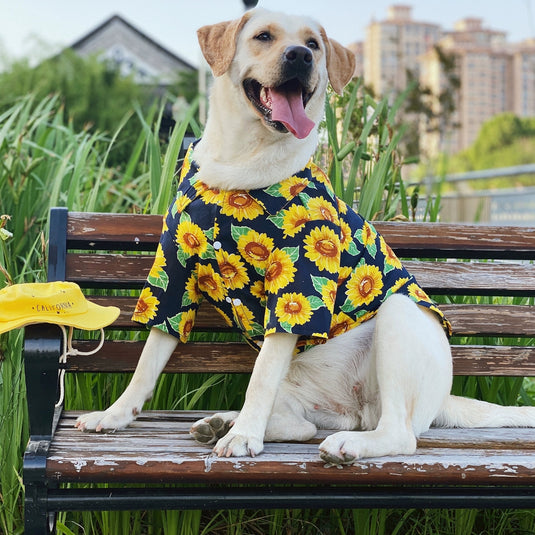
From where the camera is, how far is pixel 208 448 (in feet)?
6.15

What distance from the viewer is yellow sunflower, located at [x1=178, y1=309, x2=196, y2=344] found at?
2186mm

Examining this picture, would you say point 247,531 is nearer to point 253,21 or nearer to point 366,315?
point 366,315

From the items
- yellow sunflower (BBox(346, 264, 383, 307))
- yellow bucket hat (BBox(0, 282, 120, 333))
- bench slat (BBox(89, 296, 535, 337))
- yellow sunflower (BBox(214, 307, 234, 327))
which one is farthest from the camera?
bench slat (BBox(89, 296, 535, 337))

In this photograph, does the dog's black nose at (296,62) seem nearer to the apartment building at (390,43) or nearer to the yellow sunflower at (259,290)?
the yellow sunflower at (259,290)

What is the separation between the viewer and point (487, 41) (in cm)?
5350

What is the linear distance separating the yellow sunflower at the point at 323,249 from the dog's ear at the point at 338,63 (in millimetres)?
480

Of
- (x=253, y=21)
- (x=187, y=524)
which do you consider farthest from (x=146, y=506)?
(x=253, y=21)

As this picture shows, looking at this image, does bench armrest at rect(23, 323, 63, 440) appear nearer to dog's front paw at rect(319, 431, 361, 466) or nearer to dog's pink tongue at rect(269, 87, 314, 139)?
dog's front paw at rect(319, 431, 361, 466)

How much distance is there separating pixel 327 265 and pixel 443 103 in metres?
19.3

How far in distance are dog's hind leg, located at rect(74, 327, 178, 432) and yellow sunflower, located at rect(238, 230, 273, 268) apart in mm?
389

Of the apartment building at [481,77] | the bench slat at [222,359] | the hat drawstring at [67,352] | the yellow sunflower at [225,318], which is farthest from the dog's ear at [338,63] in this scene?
the apartment building at [481,77]

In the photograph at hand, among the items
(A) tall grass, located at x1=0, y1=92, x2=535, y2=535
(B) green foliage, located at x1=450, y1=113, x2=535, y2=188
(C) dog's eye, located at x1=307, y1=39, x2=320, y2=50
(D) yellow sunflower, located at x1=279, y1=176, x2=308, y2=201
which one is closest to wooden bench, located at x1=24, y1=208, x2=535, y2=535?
(A) tall grass, located at x1=0, y1=92, x2=535, y2=535

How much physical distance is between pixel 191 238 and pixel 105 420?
526 millimetres

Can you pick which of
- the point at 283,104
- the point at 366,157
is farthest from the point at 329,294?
the point at 366,157
